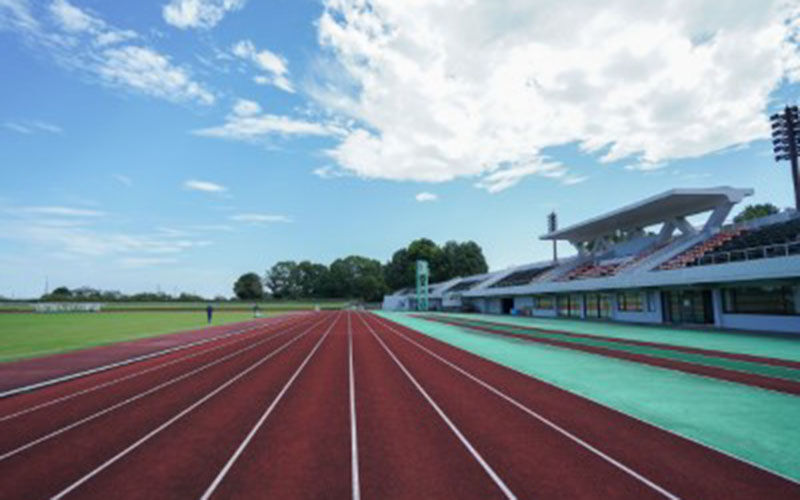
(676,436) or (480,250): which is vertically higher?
(480,250)

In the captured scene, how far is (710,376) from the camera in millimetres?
10859

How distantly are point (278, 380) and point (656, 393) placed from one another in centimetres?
893

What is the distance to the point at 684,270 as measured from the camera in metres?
22.7

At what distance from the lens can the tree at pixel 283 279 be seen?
129125 mm

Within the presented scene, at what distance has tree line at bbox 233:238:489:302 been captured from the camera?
95.7 m

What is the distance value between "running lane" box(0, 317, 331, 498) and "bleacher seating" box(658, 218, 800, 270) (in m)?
22.4

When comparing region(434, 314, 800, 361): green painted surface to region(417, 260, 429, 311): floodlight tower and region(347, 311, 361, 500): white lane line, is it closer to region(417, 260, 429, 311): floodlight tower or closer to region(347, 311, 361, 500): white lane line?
region(347, 311, 361, 500): white lane line

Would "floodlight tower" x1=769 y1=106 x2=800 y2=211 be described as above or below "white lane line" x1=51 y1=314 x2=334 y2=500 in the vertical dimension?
above

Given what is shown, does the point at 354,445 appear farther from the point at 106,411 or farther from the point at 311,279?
the point at 311,279

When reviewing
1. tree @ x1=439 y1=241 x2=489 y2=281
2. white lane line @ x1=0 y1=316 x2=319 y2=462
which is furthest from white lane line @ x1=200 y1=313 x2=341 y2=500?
tree @ x1=439 y1=241 x2=489 y2=281

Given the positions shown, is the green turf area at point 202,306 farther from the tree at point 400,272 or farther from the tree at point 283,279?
the tree at point 283,279

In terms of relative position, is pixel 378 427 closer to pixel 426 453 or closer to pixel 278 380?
pixel 426 453

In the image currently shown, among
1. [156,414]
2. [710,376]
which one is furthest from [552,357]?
[156,414]

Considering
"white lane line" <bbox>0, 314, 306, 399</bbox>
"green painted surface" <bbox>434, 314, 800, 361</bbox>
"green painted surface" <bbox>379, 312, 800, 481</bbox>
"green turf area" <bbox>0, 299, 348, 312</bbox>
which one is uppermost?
"green turf area" <bbox>0, 299, 348, 312</bbox>
